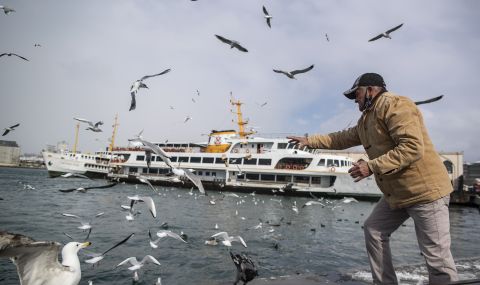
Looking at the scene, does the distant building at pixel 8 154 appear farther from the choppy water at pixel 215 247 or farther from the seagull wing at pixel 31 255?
the seagull wing at pixel 31 255

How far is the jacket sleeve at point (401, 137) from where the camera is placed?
2633 mm

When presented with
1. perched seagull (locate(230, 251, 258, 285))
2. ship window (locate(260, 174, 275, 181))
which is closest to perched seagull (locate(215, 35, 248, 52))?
perched seagull (locate(230, 251, 258, 285))

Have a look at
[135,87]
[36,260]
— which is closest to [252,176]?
[135,87]

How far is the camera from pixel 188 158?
3972 cm

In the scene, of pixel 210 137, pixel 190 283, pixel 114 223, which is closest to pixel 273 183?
pixel 210 137

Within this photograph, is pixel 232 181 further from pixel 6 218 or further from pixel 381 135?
pixel 381 135

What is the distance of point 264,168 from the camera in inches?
1358

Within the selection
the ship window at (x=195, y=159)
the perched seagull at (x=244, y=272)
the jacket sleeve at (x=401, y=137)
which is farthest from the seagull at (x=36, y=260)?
the ship window at (x=195, y=159)

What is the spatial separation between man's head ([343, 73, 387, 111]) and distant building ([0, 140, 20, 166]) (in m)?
→ 163

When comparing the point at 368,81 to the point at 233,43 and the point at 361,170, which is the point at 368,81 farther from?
the point at 233,43

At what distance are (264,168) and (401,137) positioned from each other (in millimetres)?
31963

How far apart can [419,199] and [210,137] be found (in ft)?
124

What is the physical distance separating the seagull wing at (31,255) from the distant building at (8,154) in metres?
161

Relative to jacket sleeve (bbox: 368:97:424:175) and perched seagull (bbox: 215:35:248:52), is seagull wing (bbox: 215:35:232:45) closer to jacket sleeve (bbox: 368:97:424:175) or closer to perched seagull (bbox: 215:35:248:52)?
perched seagull (bbox: 215:35:248:52)
